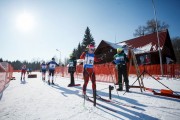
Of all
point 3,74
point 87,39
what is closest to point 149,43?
point 3,74

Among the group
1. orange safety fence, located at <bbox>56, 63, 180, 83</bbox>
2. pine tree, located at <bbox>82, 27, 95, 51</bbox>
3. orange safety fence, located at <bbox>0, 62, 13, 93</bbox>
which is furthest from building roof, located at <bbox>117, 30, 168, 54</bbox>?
pine tree, located at <bbox>82, 27, 95, 51</bbox>

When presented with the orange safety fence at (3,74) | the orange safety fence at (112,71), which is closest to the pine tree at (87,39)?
the orange safety fence at (112,71)

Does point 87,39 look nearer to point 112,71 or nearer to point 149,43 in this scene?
point 149,43

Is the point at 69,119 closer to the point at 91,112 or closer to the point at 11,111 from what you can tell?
the point at 91,112

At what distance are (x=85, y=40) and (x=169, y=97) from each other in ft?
163

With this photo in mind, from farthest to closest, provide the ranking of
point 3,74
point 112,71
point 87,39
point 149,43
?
point 87,39, point 149,43, point 112,71, point 3,74

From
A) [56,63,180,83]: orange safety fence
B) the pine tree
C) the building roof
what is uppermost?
the pine tree

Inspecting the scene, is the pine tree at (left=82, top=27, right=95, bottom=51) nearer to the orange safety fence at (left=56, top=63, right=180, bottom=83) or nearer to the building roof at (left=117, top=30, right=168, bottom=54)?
the building roof at (left=117, top=30, right=168, bottom=54)

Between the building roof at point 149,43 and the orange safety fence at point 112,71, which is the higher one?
the building roof at point 149,43

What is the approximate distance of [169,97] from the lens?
16.4 feet

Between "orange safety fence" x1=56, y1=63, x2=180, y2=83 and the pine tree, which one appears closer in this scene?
"orange safety fence" x1=56, y1=63, x2=180, y2=83

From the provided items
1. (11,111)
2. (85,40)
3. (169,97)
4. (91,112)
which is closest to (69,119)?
(91,112)

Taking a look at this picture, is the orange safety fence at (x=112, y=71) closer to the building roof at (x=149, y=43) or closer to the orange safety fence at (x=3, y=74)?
the orange safety fence at (x=3, y=74)

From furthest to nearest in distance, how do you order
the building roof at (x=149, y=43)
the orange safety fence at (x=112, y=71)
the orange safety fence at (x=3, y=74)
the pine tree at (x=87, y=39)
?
the pine tree at (x=87, y=39)
the building roof at (x=149, y=43)
the orange safety fence at (x=112, y=71)
the orange safety fence at (x=3, y=74)
